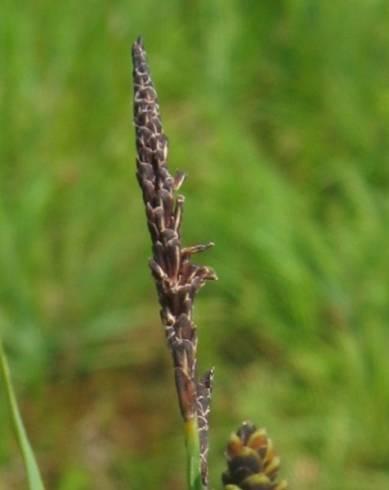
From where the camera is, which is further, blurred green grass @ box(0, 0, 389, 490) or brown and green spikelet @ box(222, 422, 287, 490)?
blurred green grass @ box(0, 0, 389, 490)

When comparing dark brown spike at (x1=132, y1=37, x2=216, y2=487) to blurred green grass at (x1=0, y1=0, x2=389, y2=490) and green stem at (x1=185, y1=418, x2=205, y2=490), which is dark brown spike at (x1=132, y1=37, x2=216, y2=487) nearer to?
green stem at (x1=185, y1=418, x2=205, y2=490)

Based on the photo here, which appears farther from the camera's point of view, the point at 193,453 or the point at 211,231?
the point at 211,231

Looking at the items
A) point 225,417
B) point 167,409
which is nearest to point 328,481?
point 225,417

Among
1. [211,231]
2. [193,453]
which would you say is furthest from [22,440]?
[211,231]

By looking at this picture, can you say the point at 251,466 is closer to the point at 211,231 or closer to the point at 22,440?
the point at 22,440

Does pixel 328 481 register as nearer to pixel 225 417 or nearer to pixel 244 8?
pixel 225 417

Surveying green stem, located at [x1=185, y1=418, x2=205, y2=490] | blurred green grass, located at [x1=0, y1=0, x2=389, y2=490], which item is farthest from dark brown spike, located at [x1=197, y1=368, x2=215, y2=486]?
blurred green grass, located at [x1=0, y1=0, x2=389, y2=490]
